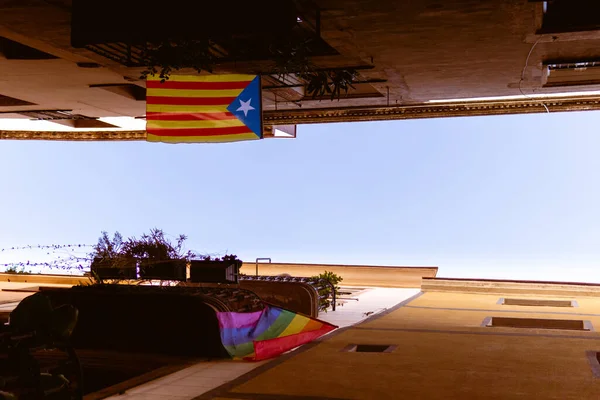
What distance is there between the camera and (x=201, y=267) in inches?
351

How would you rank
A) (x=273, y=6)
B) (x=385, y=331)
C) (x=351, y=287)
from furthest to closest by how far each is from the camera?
(x=351, y=287), (x=385, y=331), (x=273, y=6)

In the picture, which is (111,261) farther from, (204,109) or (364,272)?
(364,272)

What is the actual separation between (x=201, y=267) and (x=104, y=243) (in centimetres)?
130

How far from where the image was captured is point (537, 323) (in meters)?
10.2

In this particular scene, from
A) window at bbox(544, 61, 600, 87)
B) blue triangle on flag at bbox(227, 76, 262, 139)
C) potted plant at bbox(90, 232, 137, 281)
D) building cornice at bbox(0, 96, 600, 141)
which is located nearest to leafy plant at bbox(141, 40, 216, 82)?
blue triangle on flag at bbox(227, 76, 262, 139)

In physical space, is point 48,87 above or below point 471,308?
above

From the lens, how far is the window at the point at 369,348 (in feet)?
25.0

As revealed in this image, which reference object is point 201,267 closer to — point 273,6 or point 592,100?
point 273,6

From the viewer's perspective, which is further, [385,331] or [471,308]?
[471,308]

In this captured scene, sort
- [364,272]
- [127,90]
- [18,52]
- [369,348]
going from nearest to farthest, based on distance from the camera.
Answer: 1. [369,348]
2. [18,52]
3. [127,90]
4. [364,272]

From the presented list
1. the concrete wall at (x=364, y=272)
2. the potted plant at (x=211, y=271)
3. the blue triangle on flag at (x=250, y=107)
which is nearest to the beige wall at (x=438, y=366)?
the potted plant at (x=211, y=271)

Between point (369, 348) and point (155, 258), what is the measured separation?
298 cm

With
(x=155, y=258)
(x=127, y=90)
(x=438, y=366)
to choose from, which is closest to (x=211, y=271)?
(x=155, y=258)

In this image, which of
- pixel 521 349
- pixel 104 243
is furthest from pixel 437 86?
pixel 104 243
